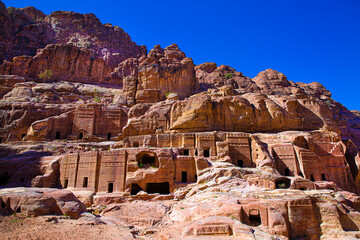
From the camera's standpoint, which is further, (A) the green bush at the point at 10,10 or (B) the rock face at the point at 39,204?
(A) the green bush at the point at 10,10

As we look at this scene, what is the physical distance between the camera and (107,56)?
3177 inches

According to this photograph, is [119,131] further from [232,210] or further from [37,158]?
[232,210]

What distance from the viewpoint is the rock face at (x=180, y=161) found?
18453 millimetres

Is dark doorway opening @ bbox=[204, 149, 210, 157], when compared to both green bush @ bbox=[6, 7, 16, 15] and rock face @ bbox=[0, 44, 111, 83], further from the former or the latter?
green bush @ bbox=[6, 7, 16, 15]

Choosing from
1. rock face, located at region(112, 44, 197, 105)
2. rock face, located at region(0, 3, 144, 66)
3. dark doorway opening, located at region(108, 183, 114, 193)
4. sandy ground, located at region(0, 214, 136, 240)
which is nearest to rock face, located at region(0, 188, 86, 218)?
sandy ground, located at region(0, 214, 136, 240)

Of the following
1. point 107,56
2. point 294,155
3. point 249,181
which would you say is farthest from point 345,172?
point 107,56

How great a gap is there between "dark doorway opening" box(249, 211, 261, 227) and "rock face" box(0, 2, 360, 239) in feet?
0.25

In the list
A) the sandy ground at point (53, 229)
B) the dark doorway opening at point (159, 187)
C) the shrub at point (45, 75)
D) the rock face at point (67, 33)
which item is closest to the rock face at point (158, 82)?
the shrub at point (45, 75)

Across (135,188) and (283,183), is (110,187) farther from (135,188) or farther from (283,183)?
(283,183)

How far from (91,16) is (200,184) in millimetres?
79465

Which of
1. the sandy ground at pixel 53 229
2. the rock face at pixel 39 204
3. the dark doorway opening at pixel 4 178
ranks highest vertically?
the dark doorway opening at pixel 4 178

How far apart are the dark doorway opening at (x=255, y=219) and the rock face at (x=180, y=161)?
77mm

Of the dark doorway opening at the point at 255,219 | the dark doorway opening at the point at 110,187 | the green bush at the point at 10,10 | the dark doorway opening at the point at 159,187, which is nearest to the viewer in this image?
the dark doorway opening at the point at 255,219

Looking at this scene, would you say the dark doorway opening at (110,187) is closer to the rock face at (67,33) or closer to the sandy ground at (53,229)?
the sandy ground at (53,229)
